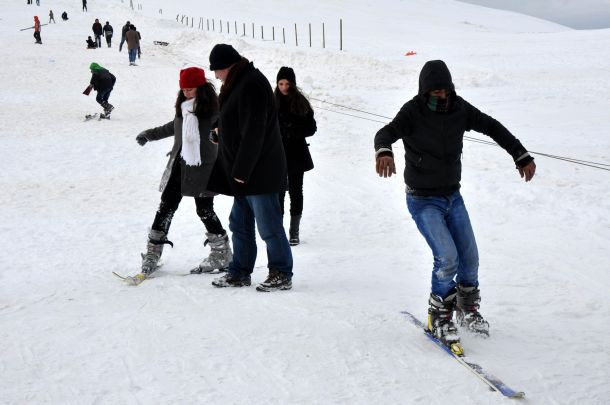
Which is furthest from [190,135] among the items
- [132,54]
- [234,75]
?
[132,54]

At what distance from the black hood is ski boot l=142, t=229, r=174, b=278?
272 centimetres

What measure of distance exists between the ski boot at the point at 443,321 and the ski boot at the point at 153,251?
2536mm

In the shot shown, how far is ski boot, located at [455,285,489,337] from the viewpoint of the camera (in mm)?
3807

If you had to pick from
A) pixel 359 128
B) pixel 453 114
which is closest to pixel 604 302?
pixel 453 114

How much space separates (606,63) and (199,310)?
20.9 metres

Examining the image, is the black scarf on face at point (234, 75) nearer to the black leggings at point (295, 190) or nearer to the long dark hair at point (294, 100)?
the long dark hair at point (294, 100)

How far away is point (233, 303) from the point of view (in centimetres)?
437

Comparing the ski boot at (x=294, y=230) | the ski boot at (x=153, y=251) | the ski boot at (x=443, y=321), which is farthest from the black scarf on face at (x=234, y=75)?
the ski boot at (x=294, y=230)

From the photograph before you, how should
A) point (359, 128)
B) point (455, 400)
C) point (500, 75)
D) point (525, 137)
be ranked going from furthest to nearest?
1. point (500, 75)
2. point (359, 128)
3. point (525, 137)
4. point (455, 400)

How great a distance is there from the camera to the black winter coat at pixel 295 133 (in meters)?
5.86

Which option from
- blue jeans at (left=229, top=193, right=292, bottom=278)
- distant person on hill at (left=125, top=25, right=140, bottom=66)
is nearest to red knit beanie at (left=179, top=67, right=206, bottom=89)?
blue jeans at (left=229, top=193, right=292, bottom=278)

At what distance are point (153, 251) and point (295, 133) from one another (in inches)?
66.8

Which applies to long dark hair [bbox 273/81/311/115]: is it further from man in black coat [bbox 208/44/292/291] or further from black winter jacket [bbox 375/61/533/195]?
black winter jacket [bbox 375/61/533/195]

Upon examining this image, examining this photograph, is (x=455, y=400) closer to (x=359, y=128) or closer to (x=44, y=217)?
(x=44, y=217)
